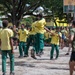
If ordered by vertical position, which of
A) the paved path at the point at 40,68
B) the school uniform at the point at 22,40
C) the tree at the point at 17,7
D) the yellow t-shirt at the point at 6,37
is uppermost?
the tree at the point at 17,7

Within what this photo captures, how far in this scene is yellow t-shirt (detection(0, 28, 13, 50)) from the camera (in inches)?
423

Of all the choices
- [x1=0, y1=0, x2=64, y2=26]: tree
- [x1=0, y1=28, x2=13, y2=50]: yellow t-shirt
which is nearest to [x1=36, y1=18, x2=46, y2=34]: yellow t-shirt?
[x1=0, y1=28, x2=13, y2=50]: yellow t-shirt

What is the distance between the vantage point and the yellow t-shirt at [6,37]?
35.2ft

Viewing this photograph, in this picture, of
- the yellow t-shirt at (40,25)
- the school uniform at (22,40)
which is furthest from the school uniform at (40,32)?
the school uniform at (22,40)

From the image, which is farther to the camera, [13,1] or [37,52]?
[13,1]

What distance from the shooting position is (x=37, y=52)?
1518 cm

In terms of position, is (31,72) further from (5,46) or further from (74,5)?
(74,5)

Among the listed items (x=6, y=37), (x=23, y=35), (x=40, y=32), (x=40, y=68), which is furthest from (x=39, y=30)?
(x=6, y=37)

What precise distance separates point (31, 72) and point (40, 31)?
10.7ft

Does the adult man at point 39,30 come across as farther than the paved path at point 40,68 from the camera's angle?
Yes

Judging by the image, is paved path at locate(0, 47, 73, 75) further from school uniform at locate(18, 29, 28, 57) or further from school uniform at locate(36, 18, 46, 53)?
school uniform at locate(18, 29, 28, 57)

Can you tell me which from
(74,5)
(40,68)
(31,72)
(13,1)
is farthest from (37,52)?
(13,1)

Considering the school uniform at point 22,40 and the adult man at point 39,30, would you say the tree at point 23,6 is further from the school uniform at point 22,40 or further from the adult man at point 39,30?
the adult man at point 39,30

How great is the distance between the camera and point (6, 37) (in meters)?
10.8
